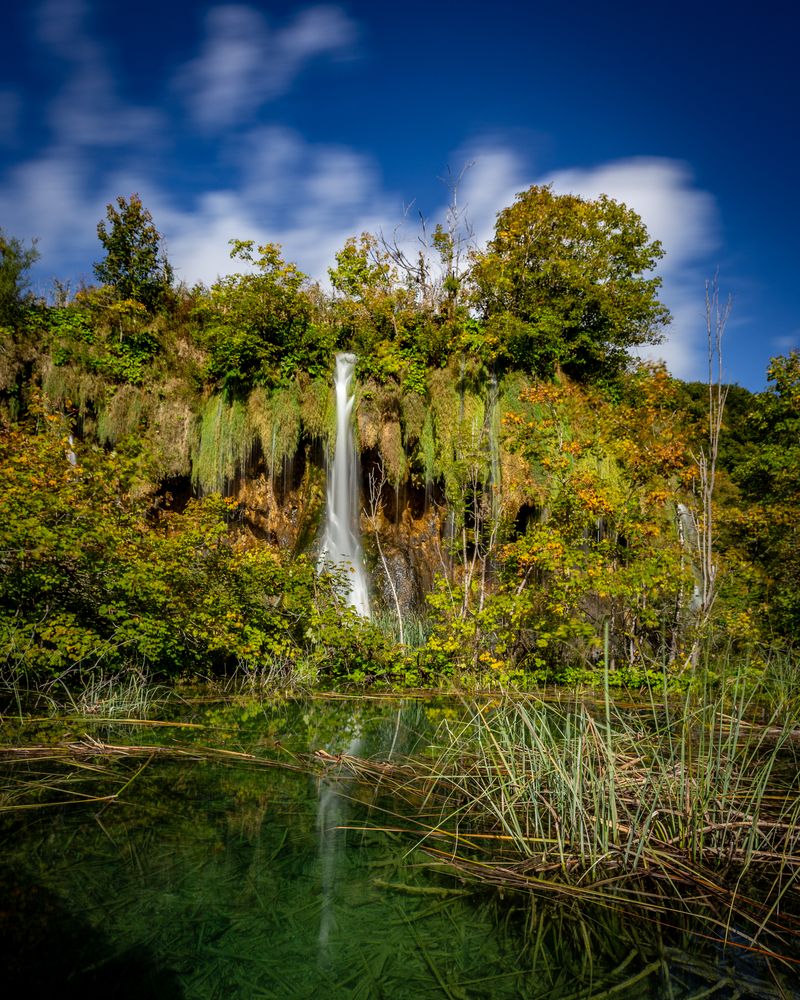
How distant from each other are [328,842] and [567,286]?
45.0 feet

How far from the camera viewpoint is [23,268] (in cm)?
1445

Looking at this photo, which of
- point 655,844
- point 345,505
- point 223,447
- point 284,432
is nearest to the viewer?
point 655,844

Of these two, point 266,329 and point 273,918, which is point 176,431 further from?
point 273,918

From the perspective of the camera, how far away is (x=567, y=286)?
1411 centimetres

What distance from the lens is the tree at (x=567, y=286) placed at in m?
13.2

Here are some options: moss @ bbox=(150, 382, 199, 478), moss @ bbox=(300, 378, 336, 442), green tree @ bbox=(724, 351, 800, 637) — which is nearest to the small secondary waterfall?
moss @ bbox=(300, 378, 336, 442)

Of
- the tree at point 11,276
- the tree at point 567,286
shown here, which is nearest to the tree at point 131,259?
the tree at point 11,276

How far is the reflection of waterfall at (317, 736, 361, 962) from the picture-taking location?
2.40m

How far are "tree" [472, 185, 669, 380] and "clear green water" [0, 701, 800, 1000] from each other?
1138 cm

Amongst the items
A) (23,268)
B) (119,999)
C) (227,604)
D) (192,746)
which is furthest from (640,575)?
(23,268)

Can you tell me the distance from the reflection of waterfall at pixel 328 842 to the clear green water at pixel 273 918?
1 cm

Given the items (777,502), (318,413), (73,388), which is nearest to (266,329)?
(318,413)

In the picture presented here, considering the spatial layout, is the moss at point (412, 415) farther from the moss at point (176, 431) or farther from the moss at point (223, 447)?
the moss at point (176, 431)

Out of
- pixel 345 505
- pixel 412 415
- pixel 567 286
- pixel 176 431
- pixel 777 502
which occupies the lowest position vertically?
pixel 345 505
